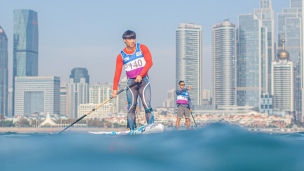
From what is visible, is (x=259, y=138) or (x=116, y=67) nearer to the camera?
(x=259, y=138)

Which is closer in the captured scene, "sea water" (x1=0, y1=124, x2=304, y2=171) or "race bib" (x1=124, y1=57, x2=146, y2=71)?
"sea water" (x1=0, y1=124, x2=304, y2=171)

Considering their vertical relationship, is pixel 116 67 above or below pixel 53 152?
above

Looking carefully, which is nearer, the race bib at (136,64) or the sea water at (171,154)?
the sea water at (171,154)

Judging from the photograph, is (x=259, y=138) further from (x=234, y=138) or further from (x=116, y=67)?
(x=116, y=67)

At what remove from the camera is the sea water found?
21.4 ft

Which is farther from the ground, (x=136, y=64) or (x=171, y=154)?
(x=136, y=64)

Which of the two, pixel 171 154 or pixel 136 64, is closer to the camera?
pixel 171 154

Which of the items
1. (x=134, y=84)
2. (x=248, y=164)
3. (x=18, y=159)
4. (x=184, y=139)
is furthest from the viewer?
(x=134, y=84)

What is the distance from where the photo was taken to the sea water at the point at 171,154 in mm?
6531

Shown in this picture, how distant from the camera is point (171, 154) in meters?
6.98

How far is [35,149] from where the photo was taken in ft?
24.2

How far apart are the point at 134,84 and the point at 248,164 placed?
19.2 feet

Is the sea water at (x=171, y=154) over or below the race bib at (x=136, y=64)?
below

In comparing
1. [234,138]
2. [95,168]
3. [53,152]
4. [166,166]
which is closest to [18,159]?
[53,152]
